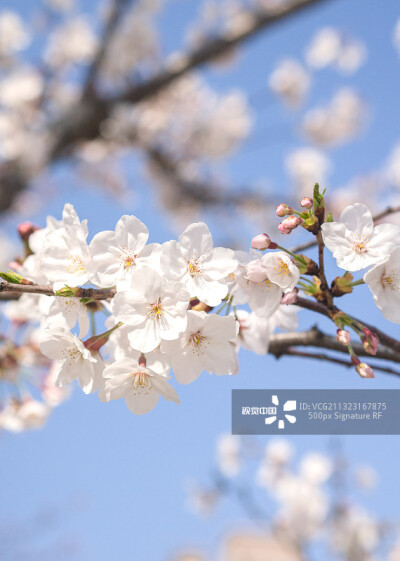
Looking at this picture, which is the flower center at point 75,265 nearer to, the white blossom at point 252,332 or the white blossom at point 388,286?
the white blossom at point 252,332

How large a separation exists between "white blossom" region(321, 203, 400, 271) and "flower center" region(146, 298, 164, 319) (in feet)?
1.03

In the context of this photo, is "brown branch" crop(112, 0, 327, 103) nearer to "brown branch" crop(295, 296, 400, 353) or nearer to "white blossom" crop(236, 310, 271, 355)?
"white blossom" crop(236, 310, 271, 355)

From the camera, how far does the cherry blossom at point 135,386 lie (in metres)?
0.86

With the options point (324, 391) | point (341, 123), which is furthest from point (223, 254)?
point (341, 123)

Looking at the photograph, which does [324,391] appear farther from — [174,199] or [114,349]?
[174,199]

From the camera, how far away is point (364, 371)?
0.87 meters

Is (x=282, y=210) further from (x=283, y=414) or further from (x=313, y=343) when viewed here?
(x=283, y=414)

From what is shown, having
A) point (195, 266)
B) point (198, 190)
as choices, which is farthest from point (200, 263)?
point (198, 190)

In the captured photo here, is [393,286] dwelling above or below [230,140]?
below

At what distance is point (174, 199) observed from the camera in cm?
913

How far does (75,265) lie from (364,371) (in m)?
0.58

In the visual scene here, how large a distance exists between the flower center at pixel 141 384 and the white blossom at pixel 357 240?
419 millimetres

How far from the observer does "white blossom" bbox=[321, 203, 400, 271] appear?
825mm

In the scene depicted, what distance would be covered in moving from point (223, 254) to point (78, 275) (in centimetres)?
28
